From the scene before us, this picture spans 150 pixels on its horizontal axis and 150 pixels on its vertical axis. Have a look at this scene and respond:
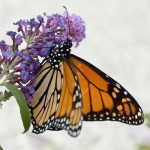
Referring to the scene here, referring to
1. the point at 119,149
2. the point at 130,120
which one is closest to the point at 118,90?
the point at 130,120

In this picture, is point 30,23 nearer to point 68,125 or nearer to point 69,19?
point 69,19

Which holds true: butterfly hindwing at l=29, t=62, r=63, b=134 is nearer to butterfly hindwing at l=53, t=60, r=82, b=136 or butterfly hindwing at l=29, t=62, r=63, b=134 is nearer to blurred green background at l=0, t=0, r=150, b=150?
butterfly hindwing at l=53, t=60, r=82, b=136

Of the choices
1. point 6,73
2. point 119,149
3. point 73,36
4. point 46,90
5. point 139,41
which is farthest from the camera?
point 139,41

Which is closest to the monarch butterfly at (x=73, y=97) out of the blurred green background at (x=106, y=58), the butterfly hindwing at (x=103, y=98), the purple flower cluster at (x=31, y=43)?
the butterfly hindwing at (x=103, y=98)

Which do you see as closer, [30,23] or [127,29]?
[30,23]

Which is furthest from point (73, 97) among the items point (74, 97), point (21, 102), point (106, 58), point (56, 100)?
point (106, 58)

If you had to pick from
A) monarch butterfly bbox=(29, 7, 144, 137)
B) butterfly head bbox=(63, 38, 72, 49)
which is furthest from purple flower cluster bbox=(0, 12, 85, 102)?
monarch butterfly bbox=(29, 7, 144, 137)

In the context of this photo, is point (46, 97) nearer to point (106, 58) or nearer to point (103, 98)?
point (103, 98)
